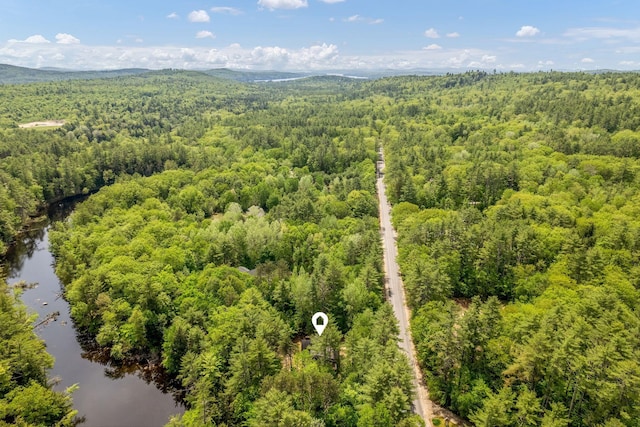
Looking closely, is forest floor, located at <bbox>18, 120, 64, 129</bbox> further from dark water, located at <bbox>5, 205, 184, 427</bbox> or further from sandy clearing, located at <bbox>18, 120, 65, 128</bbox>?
dark water, located at <bbox>5, 205, 184, 427</bbox>

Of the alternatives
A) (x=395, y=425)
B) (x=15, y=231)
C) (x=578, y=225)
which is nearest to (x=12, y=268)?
(x=15, y=231)

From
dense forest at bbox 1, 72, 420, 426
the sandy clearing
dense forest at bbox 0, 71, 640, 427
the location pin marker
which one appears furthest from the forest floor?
Answer: the location pin marker

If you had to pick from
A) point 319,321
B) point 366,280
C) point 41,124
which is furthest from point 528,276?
point 41,124

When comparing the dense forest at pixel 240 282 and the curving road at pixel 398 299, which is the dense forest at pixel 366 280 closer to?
the dense forest at pixel 240 282

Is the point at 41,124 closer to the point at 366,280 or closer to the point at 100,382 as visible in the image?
the point at 100,382

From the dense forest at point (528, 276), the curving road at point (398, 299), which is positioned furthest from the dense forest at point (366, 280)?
the curving road at point (398, 299)
